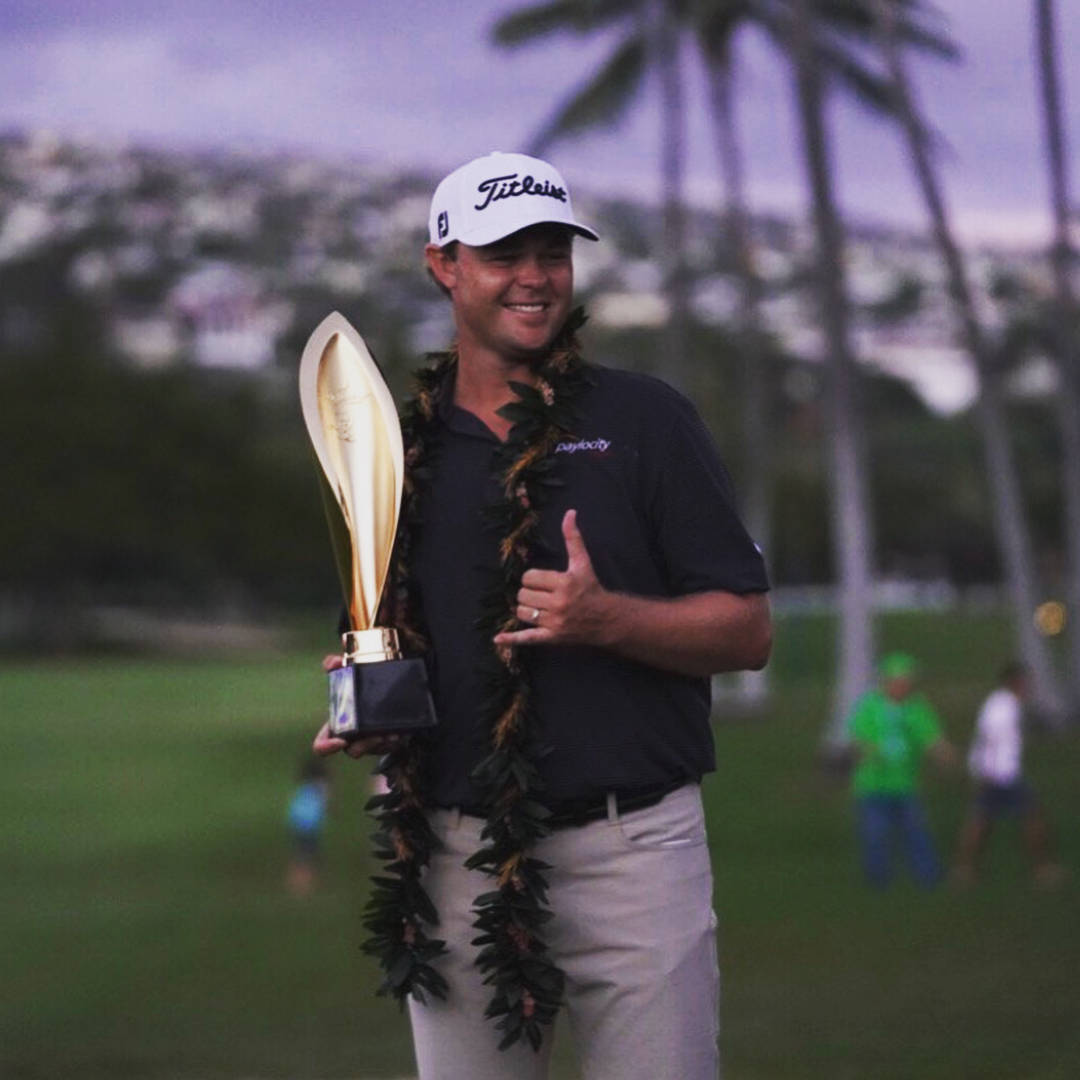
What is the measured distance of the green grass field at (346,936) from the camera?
40.3 feet

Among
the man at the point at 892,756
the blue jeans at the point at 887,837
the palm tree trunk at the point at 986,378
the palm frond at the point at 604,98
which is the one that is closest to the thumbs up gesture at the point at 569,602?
the man at the point at 892,756

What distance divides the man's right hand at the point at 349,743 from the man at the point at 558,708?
0.01 meters

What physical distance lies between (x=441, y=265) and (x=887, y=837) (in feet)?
49.7

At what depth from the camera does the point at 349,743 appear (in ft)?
12.8

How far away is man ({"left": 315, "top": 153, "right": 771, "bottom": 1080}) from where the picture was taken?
381 centimetres

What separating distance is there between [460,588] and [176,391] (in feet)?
262

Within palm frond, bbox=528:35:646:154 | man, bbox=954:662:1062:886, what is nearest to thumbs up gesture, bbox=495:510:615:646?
man, bbox=954:662:1062:886

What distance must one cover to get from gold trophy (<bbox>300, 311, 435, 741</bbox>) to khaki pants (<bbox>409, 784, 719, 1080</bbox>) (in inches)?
9.4

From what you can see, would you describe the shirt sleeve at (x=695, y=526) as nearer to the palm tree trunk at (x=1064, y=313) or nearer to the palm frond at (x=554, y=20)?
the palm tree trunk at (x=1064, y=313)

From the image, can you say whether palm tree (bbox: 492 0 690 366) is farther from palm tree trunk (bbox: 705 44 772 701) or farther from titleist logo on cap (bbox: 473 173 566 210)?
titleist logo on cap (bbox: 473 173 566 210)

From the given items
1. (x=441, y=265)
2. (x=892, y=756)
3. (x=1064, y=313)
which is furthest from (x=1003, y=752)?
(x=1064, y=313)

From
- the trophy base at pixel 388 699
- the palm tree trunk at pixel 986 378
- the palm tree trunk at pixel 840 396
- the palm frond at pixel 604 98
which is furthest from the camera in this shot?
the palm frond at pixel 604 98

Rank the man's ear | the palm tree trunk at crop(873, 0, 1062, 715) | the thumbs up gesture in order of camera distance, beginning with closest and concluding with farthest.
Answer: the thumbs up gesture, the man's ear, the palm tree trunk at crop(873, 0, 1062, 715)

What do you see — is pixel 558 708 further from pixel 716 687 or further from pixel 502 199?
pixel 716 687
